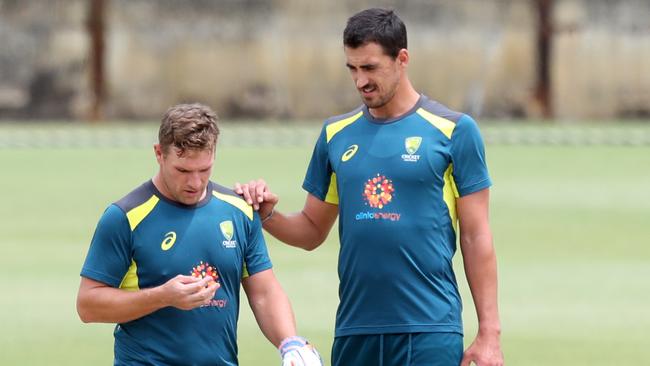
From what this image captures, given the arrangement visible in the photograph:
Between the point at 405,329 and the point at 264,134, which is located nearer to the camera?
the point at 405,329

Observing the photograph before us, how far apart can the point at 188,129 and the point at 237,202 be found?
487 mm

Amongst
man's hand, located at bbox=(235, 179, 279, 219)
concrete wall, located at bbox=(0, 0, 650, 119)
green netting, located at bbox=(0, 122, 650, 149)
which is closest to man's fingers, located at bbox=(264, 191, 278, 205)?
man's hand, located at bbox=(235, 179, 279, 219)

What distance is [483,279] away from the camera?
6.43 meters

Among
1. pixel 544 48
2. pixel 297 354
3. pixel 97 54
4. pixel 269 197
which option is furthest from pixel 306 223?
pixel 97 54

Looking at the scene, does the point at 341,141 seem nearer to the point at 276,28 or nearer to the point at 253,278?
the point at 253,278

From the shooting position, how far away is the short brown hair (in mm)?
5941

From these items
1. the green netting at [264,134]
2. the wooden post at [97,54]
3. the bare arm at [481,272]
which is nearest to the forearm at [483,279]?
the bare arm at [481,272]

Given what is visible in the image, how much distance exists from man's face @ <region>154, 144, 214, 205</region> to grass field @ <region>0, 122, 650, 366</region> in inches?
160

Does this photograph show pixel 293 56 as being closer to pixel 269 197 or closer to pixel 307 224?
pixel 307 224

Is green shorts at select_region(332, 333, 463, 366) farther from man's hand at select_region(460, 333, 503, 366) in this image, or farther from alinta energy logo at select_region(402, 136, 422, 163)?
alinta energy logo at select_region(402, 136, 422, 163)

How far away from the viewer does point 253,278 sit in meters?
6.34

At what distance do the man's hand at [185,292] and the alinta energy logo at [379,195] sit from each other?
0.87m

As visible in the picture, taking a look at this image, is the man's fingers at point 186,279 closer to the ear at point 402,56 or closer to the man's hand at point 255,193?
the man's hand at point 255,193

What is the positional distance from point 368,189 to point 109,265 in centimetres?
111
